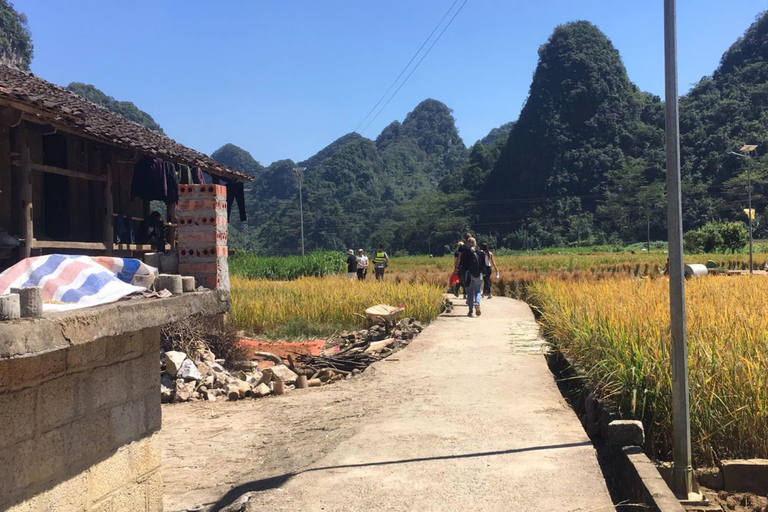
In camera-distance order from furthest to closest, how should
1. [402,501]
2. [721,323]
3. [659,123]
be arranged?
1. [659,123]
2. [721,323]
3. [402,501]

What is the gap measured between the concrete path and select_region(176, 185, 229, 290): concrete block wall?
1799 mm

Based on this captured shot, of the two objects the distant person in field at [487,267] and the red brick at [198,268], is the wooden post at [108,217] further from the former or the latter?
the distant person in field at [487,267]

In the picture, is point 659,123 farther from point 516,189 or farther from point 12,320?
point 12,320

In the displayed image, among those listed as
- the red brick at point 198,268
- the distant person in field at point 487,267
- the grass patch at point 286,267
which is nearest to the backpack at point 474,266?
the distant person in field at point 487,267

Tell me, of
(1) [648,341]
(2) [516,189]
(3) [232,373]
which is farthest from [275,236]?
(1) [648,341]

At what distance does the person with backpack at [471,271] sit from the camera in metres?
14.5

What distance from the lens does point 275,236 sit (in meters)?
75.1

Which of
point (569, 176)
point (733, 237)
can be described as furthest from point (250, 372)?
point (569, 176)

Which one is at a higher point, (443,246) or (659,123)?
(659,123)

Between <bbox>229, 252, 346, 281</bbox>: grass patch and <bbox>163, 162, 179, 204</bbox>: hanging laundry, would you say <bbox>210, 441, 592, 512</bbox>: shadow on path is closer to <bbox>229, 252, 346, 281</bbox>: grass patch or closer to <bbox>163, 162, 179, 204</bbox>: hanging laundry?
<bbox>163, 162, 179, 204</bbox>: hanging laundry

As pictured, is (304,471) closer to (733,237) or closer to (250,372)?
(250,372)

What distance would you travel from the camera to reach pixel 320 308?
15047 mm

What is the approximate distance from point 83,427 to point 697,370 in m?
4.56

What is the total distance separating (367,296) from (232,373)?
5720mm
